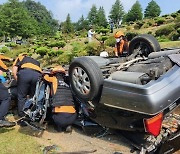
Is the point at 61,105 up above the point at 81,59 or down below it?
below

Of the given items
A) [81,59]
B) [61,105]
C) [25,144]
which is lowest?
[25,144]

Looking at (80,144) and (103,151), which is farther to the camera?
(80,144)

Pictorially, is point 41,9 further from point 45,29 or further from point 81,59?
point 81,59

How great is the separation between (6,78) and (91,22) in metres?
57.3

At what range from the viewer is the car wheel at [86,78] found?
163 inches

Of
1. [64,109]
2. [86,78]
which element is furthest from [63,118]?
[86,78]

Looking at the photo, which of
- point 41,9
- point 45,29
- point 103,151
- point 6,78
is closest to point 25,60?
point 6,78

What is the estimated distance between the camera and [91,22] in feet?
206

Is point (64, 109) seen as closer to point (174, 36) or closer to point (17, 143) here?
point (17, 143)

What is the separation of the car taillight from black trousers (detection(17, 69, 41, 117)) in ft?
8.22

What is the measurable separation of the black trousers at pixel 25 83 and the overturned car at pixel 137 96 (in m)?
1.20

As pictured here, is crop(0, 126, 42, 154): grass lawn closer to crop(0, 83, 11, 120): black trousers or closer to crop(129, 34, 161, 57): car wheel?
crop(0, 83, 11, 120): black trousers

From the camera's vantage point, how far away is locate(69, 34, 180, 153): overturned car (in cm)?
365

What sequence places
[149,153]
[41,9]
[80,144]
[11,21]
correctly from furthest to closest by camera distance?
[41,9] < [11,21] < [80,144] < [149,153]
